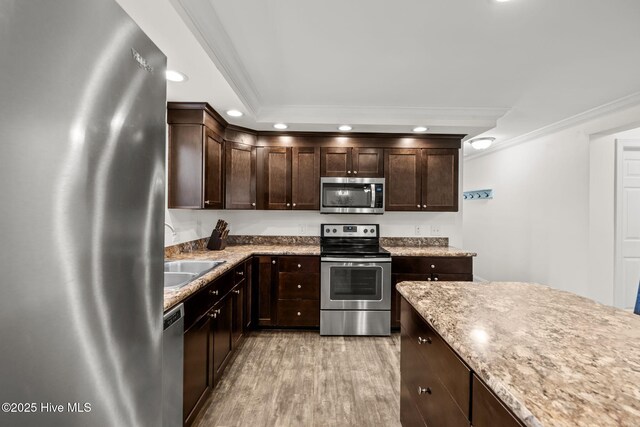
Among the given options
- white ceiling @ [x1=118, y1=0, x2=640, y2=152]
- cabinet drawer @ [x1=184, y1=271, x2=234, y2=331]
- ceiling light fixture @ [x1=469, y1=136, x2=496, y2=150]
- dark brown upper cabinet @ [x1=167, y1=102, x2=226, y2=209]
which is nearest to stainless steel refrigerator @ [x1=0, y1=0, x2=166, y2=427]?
cabinet drawer @ [x1=184, y1=271, x2=234, y2=331]

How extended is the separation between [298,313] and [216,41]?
103 inches

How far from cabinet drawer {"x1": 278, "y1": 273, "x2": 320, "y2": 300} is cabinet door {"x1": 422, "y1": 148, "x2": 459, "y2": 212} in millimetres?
1601

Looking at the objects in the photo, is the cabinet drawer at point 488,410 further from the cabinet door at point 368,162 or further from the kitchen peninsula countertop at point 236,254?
the cabinet door at point 368,162

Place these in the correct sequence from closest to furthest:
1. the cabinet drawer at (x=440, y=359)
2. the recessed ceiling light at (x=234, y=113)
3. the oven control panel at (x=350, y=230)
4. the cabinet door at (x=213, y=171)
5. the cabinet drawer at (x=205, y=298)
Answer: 1. the cabinet drawer at (x=440, y=359)
2. the cabinet drawer at (x=205, y=298)
3. the cabinet door at (x=213, y=171)
4. the recessed ceiling light at (x=234, y=113)
5. the oven control panel at (x=350, y=230)

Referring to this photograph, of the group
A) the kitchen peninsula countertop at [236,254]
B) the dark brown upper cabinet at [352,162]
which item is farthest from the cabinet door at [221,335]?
the dark brown upper cabinet at [352,162]

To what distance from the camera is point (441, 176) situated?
3727 millimetres

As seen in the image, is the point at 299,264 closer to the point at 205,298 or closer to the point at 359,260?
the point at 359,260

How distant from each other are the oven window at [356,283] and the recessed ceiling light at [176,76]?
2199mm

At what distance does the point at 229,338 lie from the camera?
2482 millimetres

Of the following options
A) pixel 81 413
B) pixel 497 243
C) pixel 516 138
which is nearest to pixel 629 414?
pixel 81 413

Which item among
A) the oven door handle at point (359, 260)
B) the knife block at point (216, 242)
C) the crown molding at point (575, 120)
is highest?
the crown molding at point (575, 120)

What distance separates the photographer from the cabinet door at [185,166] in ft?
9.05

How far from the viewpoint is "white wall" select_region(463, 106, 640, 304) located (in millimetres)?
3604

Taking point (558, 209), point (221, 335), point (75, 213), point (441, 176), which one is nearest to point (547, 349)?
point (75, 213)
